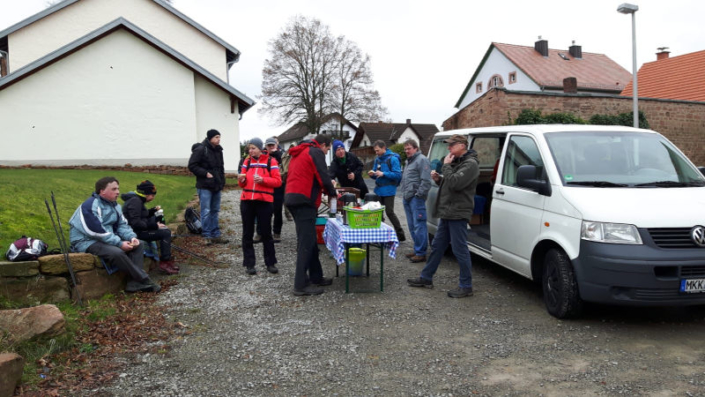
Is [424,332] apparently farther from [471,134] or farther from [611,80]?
[611,80]

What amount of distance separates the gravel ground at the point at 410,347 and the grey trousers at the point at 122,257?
0.43 meters

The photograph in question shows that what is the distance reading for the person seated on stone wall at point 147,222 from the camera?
21.0ft

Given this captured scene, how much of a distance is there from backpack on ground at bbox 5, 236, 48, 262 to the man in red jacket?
2.66 meters

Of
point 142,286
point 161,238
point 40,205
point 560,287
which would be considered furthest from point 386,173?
point 40,205

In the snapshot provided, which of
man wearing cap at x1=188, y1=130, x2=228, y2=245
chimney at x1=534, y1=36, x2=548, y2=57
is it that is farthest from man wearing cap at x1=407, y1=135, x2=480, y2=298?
chimney at x1=534, y1=36, x2=548, y2=57

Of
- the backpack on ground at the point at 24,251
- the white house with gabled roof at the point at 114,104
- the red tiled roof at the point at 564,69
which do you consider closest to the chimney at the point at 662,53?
the red tiled roof at the point at 564,69

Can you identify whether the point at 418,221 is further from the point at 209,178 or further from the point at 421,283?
the point at 209,178

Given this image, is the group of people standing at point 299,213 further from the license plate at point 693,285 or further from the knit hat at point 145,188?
the license plate at point 693,285

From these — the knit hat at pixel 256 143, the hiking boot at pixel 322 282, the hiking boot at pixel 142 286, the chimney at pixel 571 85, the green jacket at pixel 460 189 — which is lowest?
the hiking boot at pixel 322 282

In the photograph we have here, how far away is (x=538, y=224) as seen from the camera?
5.33 m

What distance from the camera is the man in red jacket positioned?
5.95 m

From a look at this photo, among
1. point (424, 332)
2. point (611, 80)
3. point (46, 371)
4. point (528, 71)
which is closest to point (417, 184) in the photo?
point (424, 332)

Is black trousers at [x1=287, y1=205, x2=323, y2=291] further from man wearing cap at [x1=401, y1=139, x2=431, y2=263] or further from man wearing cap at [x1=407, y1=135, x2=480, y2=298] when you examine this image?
man wearing cap at [x1=401, y1=139, x2=431, y2=263]

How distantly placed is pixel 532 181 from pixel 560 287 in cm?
113
